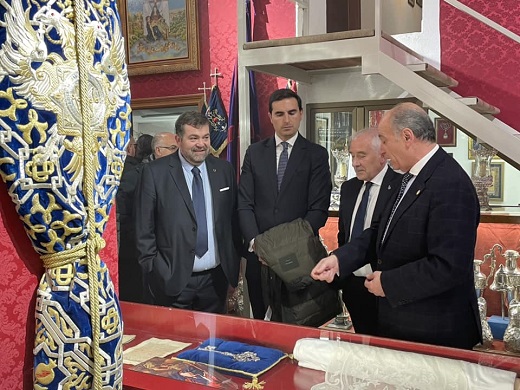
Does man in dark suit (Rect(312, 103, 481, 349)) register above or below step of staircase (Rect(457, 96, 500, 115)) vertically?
below

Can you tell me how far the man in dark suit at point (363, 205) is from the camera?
109 inches

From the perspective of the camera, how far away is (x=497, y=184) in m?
3.19

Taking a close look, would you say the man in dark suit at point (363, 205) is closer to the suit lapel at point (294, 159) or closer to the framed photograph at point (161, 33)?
the suit lapel at point (294, 159)

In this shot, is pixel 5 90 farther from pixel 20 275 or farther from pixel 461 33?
pixel 461 33

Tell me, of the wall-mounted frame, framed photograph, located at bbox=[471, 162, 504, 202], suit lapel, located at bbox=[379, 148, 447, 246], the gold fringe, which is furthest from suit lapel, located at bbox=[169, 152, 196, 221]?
the gold fringe

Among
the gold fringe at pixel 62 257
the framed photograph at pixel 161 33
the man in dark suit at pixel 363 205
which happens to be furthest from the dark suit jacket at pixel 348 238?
the gold fringe at pixel 62 257

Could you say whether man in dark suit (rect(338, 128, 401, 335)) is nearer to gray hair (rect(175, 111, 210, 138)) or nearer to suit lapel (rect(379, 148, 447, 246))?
suit lapel (rect(379, 148, 447, 246))

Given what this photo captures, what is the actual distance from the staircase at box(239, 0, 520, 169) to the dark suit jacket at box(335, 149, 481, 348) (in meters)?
0.71

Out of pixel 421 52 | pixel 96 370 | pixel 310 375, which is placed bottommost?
pixel 310 375

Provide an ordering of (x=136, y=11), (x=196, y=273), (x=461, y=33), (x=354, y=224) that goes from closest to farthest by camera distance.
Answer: (x=354, y=224), (x=196, y=273), (x=136, y=11), (x=461, y=33)

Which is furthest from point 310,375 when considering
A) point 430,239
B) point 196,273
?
point 196,273

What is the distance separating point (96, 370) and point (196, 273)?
2.48 m

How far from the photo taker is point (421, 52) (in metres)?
3.89

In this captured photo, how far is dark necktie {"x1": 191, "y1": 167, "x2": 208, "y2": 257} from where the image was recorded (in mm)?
3232
